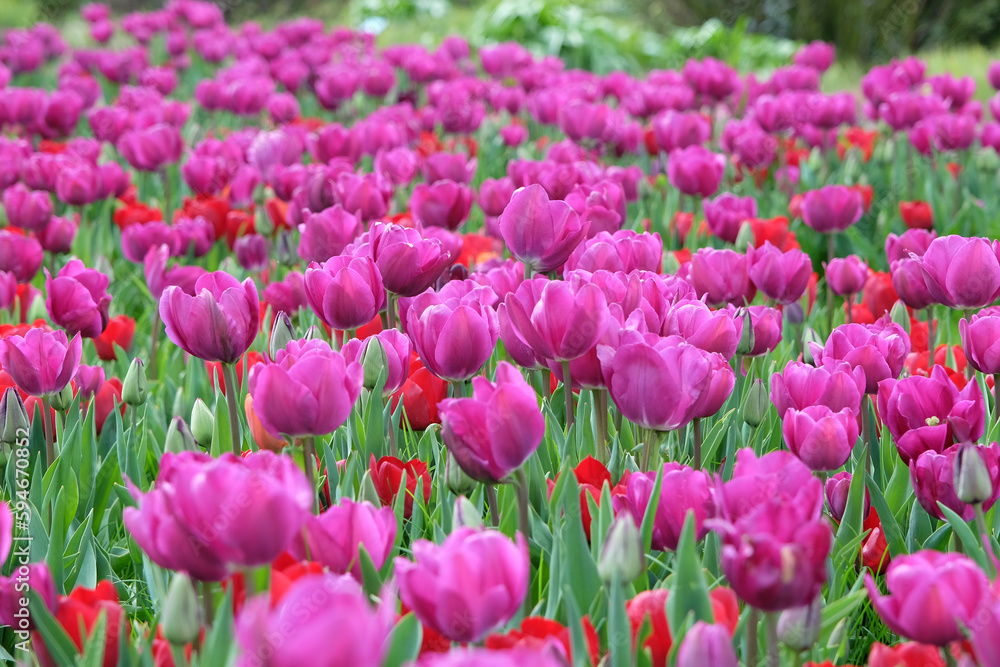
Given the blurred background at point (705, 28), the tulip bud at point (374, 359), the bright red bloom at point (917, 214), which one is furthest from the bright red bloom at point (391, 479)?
the blurred background at point (705, 28)

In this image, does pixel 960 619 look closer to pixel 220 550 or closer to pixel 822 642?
pixel 822 642

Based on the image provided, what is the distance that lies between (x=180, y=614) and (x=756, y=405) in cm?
102

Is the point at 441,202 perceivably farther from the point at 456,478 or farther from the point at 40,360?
the point at 456,478

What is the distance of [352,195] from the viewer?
2.63m

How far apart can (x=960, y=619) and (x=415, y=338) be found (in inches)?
34.1

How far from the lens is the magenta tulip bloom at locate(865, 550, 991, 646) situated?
913mm

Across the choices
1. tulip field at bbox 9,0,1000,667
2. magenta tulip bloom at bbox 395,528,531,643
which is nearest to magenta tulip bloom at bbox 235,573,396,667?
tulip field at bbox 9,0,1000,667

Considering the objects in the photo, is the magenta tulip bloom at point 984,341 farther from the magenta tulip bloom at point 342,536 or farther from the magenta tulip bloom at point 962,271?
the magenta tulip bloom at point 342,536

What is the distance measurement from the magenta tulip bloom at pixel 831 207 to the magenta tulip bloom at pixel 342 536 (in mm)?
1940

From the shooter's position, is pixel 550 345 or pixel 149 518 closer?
pixel 149 518

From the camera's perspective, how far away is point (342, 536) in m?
1.08

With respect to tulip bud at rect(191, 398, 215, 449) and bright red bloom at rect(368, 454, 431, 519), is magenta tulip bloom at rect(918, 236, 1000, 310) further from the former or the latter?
tulip bud at rect(191, 398, 215, 449)

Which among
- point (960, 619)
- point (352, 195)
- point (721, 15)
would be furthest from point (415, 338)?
point (721, 15)

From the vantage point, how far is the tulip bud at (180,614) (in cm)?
94
